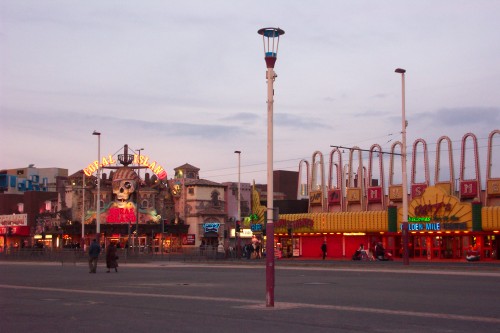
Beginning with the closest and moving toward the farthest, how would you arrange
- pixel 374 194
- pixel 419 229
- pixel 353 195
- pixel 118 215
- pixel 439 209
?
1. pixel 439 209
2. pixel 419 229
3. pixel 374 194
4. pixel 353 195
5. pixel 118 215

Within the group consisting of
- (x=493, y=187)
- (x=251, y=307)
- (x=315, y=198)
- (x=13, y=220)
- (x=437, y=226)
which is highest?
(x=493, y=187)

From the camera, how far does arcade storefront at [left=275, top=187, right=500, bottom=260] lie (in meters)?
55.8

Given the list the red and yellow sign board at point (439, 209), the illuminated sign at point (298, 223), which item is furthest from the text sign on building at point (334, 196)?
the red and yellow sign board at point (439, 209)

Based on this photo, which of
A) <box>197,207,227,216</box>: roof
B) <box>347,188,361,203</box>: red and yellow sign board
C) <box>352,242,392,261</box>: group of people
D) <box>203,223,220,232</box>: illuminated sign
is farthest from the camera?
<box>197,207,227,216</box>: roof

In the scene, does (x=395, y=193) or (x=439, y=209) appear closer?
(x=439, y=209)

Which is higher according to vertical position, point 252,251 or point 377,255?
point 377,255

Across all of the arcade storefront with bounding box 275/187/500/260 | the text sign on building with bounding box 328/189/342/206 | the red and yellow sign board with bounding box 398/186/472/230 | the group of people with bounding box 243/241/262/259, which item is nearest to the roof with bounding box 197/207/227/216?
the arcade storefront with bounding box 275/187/500/260

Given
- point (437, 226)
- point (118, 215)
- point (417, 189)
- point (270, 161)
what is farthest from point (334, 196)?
point (270, 161)

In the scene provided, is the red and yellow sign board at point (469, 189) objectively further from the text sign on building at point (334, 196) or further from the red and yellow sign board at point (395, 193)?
the text sign on building at point (334, 196)

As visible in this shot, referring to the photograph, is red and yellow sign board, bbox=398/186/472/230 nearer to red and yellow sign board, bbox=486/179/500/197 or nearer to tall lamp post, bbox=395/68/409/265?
red and yellow sign board, bbox=486/179/500/197

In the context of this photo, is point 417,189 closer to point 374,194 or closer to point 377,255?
point 374,194

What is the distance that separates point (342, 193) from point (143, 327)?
55.7 metres

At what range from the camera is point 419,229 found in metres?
58.4

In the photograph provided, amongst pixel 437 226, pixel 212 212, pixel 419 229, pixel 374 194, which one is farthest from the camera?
pixel 212 212
